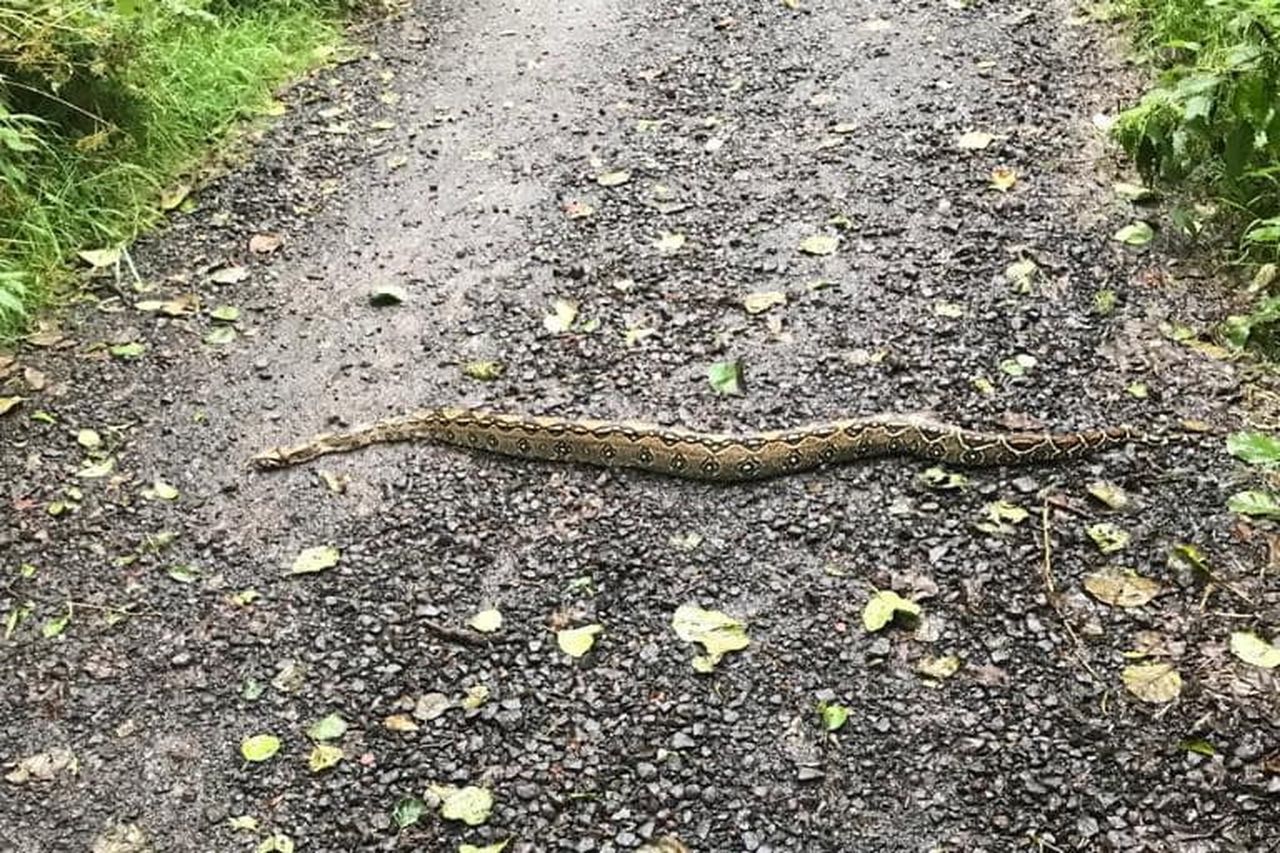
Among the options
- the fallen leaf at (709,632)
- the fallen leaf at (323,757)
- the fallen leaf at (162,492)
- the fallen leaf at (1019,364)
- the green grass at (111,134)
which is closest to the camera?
the fallen leaf at (323,757)

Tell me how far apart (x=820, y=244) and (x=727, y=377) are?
54.4 inches

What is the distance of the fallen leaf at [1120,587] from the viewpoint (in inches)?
185

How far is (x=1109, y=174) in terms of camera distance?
7.22 metres

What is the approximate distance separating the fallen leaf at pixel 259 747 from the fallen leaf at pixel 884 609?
7.74ft

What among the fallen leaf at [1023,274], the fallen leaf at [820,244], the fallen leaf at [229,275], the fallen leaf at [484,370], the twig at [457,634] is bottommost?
the twig at [457,634]

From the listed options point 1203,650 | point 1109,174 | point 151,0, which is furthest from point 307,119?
point 1203,650

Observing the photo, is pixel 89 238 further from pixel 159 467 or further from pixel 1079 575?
pixel 1079 575

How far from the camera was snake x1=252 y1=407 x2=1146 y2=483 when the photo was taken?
212 inches

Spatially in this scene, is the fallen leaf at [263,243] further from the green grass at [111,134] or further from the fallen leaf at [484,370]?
the fallen leaf at [484,370]

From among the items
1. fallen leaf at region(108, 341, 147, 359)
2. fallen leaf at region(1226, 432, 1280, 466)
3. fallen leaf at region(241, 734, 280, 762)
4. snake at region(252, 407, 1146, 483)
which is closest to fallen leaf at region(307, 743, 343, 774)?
fallen leaf at region(241, 734, 280, 762)

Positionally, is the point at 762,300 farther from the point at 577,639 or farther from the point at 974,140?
the point at 577,639

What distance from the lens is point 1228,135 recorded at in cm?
597

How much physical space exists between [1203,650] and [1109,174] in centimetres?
371

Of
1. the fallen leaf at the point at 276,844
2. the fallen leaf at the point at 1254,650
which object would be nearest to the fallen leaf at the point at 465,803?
the fallen leaf at the point at 276,844
